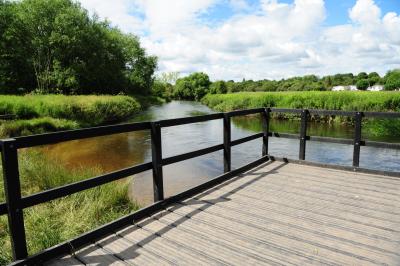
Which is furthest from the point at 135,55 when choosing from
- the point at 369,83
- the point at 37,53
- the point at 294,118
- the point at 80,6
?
the point at 369,83

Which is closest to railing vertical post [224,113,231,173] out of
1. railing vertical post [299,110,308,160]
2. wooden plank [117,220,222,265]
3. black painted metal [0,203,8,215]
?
railing vertical post [299,110,308,160]

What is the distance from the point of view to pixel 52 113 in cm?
1859

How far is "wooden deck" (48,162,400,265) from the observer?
300 centimetres

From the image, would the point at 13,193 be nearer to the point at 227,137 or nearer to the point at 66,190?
the point at 66,190

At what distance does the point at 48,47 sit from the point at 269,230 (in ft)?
112

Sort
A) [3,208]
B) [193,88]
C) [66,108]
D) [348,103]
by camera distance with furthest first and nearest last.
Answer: [193,88] → [348,103] → [66,108] → [3,208]

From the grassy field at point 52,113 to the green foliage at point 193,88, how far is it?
64263mm

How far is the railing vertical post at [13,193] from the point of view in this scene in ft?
8.89

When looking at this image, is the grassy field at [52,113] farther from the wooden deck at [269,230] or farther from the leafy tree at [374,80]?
the leafy tree at [374,80]

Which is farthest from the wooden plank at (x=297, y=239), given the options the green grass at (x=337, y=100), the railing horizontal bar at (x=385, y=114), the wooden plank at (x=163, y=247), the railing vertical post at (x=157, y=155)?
the green grass at (x=337, y=100)

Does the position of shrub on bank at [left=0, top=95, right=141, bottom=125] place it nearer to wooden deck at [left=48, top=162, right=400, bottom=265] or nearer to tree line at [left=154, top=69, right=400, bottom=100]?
wooden deck at [left=48, top=162, right=400, bottom=265]

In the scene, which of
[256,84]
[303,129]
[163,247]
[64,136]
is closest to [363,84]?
[256,84]

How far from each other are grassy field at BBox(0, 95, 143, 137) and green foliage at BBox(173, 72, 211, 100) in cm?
6426

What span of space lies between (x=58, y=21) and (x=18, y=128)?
20.2 metres
